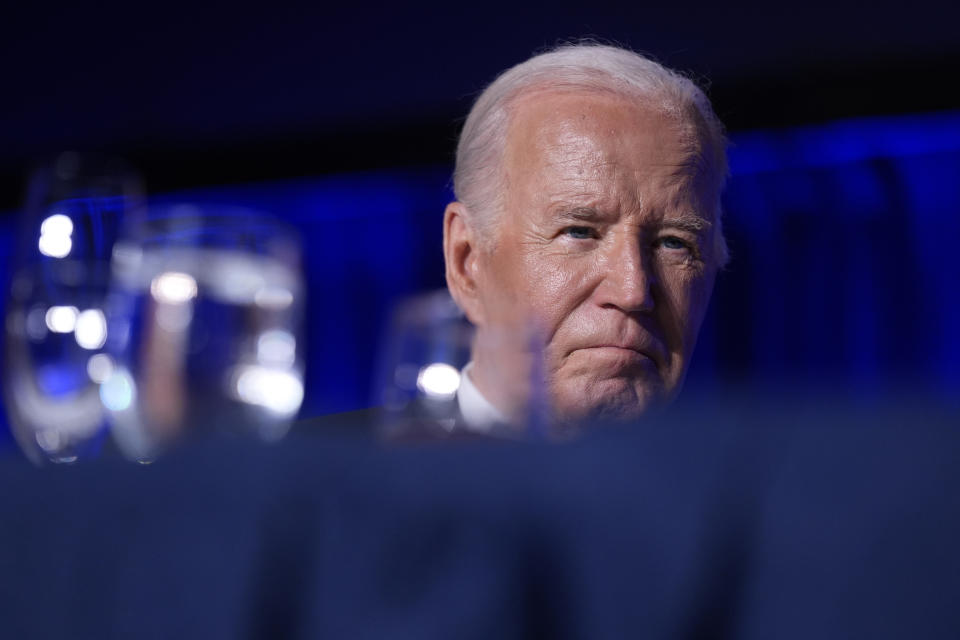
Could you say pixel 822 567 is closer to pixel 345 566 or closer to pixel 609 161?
pixel 345 566

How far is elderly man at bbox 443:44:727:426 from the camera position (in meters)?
1.77

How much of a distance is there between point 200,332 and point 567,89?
1.60 m

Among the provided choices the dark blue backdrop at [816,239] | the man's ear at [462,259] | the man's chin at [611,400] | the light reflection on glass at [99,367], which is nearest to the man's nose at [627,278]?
the man's chin at [611,400]

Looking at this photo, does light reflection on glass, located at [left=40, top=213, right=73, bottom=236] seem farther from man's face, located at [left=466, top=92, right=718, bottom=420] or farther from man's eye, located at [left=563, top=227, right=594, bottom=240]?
man's eye, located at [left=563, top=227, right=594, bottom=240]

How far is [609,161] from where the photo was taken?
6.25ft

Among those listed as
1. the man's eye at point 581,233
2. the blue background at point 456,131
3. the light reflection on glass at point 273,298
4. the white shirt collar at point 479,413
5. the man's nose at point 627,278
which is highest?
the blue background at point 456,131

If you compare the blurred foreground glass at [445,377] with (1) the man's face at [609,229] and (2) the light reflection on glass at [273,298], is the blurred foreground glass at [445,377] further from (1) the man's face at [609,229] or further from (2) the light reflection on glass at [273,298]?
(1) the man's face at [609,229]

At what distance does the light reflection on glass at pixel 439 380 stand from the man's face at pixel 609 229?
1.18 meters

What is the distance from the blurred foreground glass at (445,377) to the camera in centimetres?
48

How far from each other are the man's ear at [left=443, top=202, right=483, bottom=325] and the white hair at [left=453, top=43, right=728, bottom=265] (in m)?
0.02

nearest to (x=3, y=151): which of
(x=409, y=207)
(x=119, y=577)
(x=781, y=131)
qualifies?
(x=409, y=207)

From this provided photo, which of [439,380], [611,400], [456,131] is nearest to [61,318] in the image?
[439,380]

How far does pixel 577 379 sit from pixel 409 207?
5.75 metres

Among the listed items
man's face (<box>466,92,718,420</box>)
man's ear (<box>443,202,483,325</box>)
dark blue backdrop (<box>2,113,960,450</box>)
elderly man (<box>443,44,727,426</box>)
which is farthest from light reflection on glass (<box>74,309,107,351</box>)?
dark blue backdrop (<box>2,113,960,450</box>)
